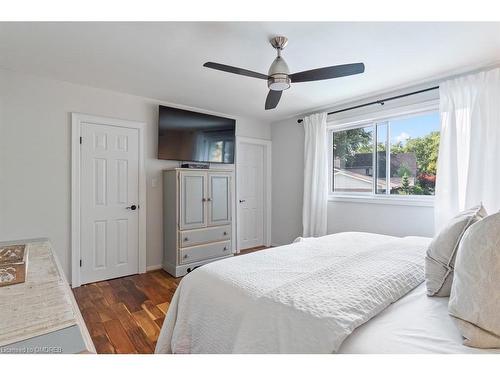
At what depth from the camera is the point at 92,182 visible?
10.0 feet

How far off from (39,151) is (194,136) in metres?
1.81

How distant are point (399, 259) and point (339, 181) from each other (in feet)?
7.79

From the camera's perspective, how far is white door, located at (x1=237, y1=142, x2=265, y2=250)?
14.6ft

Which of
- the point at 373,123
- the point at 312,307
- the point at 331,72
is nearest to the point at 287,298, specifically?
the point at 312,307

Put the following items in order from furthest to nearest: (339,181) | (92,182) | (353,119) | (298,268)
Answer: (339,181) → (353,119) → (92,182) → (298,268)

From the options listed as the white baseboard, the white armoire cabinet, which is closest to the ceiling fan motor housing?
the white armoire cabinet

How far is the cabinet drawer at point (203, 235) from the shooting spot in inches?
130

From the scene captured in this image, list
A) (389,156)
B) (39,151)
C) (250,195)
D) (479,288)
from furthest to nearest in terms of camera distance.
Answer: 1. (250,195)
2. (389,156)
3. (39,151)
4. (479,288)

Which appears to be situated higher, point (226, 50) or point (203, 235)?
point (226, 50)

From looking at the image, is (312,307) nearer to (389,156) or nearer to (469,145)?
(469,145)

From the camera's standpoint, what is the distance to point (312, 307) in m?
1.01

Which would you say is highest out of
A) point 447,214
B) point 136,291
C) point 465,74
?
point 465,74

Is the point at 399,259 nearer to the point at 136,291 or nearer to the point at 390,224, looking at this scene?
the point at 390,224
